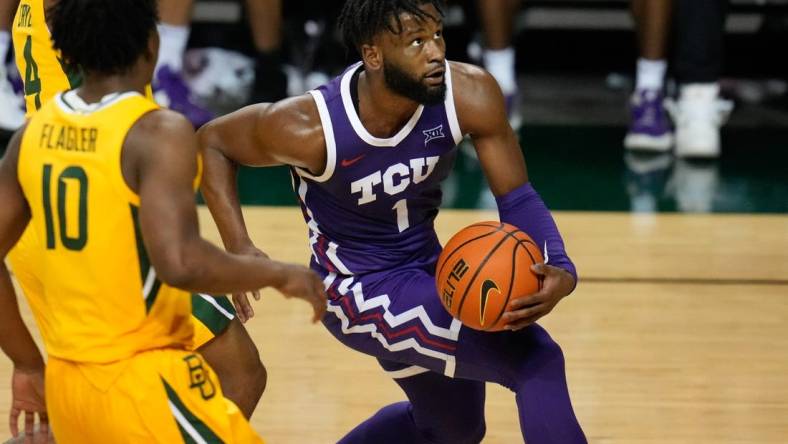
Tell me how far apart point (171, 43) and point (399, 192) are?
3.84 metres

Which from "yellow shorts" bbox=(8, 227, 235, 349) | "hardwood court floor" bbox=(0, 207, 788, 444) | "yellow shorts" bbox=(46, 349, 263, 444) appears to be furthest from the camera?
"hardwood court floor" bbox=(0, 207, 788, 444)

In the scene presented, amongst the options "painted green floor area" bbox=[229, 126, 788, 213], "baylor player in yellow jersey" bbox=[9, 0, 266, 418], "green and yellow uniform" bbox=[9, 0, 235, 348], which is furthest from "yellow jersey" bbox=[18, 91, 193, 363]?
"painted green floor area" bbox=[229, 126, 788, 213]

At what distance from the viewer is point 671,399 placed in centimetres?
411

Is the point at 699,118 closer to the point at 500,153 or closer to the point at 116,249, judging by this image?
the point at 500,153

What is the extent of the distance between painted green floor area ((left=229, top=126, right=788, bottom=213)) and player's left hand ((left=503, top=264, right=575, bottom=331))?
9.91ft

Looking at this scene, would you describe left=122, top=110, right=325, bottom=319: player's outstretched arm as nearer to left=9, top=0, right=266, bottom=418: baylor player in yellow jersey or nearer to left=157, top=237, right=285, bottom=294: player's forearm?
left=157, top=237, right=285, bottom=294: player's forearm

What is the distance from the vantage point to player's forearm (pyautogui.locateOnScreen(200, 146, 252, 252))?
11.0ft

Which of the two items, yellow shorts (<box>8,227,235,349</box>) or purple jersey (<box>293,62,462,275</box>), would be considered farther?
purple jersey (<box>293,62,462,275</box>)

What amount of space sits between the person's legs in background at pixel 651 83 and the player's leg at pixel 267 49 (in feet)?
6.76

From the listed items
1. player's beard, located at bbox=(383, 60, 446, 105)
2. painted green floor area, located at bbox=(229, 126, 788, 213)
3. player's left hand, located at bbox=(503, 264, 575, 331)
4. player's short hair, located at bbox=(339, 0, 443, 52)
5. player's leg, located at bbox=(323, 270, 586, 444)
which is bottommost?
painted green floor area, located at bbox=(229, 126, 788, 213)

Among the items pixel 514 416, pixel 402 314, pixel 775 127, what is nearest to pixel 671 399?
pixel 514 416

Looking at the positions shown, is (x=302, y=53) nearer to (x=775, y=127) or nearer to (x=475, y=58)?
(x=475, y=58)

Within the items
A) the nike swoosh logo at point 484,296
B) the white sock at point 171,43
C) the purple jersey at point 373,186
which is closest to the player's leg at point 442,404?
the purple jersey at point 373,186

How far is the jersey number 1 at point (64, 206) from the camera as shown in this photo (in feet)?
8.06
